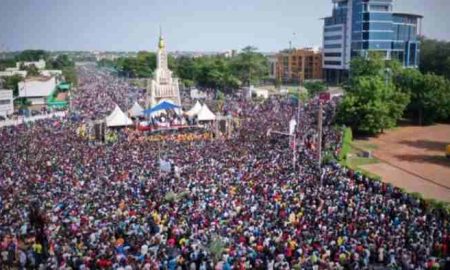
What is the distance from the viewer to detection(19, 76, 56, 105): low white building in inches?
2439

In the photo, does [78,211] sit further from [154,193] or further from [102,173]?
[102,173]

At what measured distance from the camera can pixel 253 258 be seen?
13992 mm

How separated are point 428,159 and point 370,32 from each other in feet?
149

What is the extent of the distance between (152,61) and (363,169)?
291ft

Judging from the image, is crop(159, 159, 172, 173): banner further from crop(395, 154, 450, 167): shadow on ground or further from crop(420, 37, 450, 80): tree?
crop(420, 37, 450, 80): tree

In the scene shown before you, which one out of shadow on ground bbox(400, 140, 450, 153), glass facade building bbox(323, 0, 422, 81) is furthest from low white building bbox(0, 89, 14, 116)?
glass facade building bbox(323, 0, 422, 81)

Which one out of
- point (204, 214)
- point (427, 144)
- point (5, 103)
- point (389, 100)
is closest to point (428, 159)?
point (427, 144)

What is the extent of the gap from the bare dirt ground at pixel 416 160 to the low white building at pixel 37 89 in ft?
143

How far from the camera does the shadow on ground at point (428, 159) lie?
29109mm

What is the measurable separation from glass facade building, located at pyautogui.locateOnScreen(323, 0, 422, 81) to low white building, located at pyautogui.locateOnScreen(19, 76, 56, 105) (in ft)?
140

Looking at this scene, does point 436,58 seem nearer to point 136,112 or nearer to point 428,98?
point 428,98

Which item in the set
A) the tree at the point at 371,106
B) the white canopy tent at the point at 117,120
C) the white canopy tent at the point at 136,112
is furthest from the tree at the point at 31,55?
the tree at the point at 371,106

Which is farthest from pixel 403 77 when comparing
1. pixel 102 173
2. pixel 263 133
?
pixel 102 173

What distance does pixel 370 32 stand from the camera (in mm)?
71438
